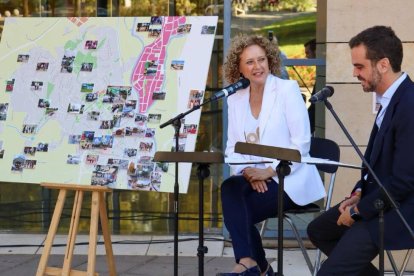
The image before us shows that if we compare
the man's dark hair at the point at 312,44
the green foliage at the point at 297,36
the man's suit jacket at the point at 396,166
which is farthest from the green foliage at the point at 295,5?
the man's suit jacket at the point at 396,166

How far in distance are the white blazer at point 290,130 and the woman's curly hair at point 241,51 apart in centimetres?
14

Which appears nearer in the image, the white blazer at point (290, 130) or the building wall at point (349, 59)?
the white blazer at point (290, 130)

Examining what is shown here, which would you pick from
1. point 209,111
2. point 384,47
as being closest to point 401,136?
point 384,47

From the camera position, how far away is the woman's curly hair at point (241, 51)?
5035mm

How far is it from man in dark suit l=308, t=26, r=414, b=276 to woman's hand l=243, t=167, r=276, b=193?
0.79 metres

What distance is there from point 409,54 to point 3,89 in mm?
2657

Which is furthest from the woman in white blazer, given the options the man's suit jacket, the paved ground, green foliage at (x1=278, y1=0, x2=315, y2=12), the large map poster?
green foliage at (x1=278, y1=0, x2=315, y2=12)

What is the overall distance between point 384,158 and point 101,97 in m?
2.04

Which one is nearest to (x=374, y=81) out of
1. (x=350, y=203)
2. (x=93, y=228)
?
(x=350, y=203)

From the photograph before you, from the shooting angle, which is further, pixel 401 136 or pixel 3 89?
pixel 3 89

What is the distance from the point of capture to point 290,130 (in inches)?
193

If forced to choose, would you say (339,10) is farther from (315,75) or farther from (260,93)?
(260,93)

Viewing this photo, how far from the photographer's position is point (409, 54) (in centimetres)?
569

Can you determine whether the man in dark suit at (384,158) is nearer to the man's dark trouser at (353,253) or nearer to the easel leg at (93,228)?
the man's dark trouser at (353,253)
